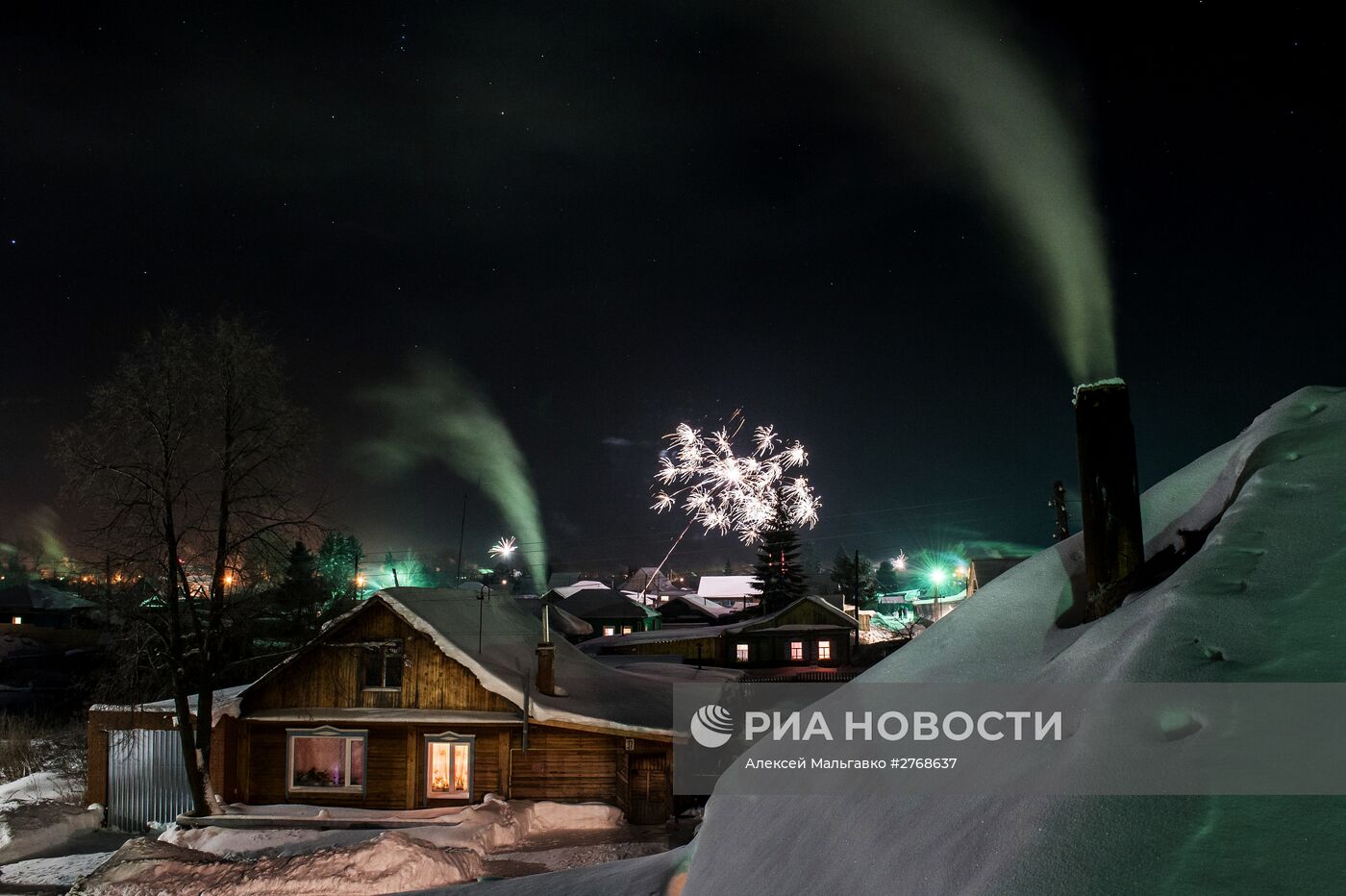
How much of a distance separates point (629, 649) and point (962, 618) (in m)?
45.8

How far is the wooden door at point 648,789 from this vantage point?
20.8 metres


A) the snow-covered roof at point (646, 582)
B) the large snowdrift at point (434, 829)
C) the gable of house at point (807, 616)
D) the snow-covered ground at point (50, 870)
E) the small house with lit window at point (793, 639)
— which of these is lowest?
the snow-covered ground at point (50, 870)

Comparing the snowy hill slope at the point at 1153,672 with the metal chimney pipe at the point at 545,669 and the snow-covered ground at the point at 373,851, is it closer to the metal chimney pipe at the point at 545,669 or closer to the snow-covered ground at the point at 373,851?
the snow-covered ground at the point at 373,851

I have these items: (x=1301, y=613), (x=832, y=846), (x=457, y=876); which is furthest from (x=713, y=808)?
(x=457, y=876)

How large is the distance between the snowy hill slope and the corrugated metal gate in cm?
2462

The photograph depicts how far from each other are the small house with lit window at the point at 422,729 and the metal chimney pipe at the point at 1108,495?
1794 cm

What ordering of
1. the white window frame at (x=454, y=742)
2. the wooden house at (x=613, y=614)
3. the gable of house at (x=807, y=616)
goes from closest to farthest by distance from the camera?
the white window frame at (x=454, y=742) → the gable of house at (x=807, y=616) → the wooden house at (x=613, y=614)

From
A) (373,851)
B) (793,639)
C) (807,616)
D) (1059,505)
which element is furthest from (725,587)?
(373,851)

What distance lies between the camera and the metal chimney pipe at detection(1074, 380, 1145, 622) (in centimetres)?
450

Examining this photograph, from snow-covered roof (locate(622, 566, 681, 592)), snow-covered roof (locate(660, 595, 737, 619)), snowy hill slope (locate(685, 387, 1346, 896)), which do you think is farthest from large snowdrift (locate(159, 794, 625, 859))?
snow-covered roof (locate(622, 566, 681, 592))

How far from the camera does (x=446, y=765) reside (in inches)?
856

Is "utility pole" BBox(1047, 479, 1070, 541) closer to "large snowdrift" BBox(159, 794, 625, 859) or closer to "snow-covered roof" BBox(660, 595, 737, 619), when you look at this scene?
"large snowdrift" BBox(159, 794, 625, 859)

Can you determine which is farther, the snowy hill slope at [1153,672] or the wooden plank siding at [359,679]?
the wooden plank siding at [359,679]

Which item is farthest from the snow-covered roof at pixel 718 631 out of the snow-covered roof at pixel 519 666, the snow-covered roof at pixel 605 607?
the snow-covered roof at pixel 519 666
